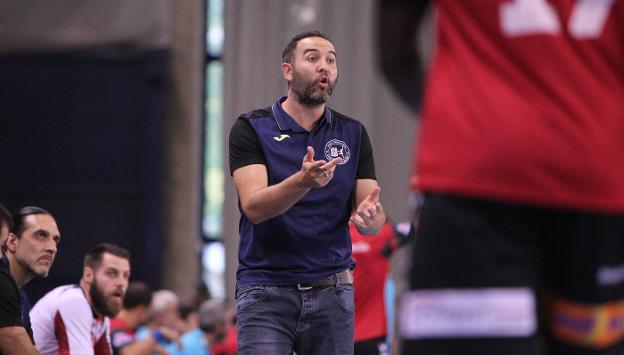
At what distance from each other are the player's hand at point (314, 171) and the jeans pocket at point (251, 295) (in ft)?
1.83

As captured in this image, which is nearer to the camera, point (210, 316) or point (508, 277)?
point (508, 277)

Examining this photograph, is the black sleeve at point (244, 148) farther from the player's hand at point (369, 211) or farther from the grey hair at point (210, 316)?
the grey hair at point (210, 316)

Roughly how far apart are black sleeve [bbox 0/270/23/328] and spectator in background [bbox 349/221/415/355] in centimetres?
242

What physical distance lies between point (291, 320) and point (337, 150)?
0.75 metres

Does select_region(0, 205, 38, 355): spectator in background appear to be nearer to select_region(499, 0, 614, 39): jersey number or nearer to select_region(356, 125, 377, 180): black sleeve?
select_region(356, 125, 377, 180): black sleeve

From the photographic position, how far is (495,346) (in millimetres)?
2229

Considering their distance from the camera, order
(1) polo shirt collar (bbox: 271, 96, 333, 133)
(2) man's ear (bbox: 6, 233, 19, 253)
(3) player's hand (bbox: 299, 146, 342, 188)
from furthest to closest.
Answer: (2) man's ear (bbox: 6, 233, 19, 253) → (1) polo shirt collar (bbox: 271, 96, 333, 133) → (3) player's hand (bbox: 299, 146, 342, 188)

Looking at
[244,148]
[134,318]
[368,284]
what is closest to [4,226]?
[244,148]

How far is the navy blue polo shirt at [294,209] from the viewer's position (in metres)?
4.42

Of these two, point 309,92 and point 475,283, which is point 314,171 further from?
point 475,283

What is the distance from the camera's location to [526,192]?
7.30ft

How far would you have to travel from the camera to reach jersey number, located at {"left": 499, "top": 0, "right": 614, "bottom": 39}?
2.27 meters

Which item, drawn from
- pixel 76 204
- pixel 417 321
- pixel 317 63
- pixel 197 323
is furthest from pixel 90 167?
pixel 417 321

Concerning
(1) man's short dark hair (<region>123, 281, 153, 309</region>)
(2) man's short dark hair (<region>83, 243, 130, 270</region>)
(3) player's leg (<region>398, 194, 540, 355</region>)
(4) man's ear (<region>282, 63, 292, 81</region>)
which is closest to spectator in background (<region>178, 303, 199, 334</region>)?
(1) man's short dark hair (<region>123, 281, 153, 309</region>)
